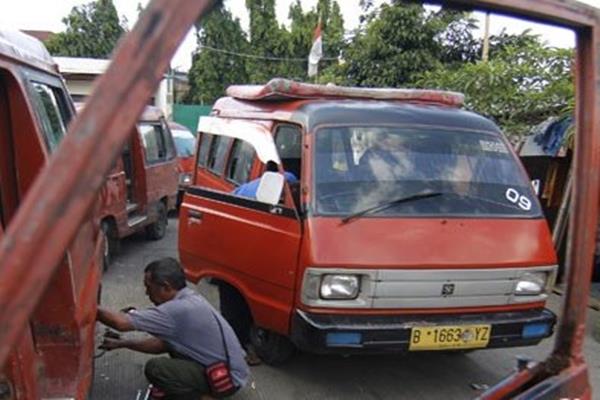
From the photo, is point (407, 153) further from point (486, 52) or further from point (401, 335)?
point (486, 52)

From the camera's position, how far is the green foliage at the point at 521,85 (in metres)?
7.80

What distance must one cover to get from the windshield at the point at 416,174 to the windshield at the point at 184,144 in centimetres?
833

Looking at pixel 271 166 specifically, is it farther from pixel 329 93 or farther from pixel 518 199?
pixel 518 199

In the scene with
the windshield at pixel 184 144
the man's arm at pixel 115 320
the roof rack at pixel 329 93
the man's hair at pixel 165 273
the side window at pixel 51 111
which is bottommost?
the man's arm at pixel 115 320

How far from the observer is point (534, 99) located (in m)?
7.90

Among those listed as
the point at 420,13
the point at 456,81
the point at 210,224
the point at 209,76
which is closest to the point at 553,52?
the point at 456,81

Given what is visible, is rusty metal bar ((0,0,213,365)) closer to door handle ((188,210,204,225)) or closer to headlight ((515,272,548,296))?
headlight ((515,272,548,296))

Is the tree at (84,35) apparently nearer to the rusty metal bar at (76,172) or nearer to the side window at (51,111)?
the side window at (51,111)

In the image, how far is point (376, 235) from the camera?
12.7 ft

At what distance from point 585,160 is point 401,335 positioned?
2.24 meters

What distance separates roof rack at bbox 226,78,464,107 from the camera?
15.5ft

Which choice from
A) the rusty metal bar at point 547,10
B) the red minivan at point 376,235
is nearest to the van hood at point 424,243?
the red minivan at point 376,235

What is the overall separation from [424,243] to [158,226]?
616 cm

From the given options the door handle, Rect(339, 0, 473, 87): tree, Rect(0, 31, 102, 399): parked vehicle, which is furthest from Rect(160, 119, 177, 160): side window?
Rect(0, 31, 102, 399): parked vehicle
